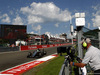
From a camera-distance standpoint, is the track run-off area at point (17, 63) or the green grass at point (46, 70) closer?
the green grass at point (46, 70)

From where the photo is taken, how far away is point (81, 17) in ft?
12.7

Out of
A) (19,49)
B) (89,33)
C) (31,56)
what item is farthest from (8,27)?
(89,33)

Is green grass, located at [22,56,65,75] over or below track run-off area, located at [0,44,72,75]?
over

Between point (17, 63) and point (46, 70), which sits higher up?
point (46, 70)

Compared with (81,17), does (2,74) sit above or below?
below

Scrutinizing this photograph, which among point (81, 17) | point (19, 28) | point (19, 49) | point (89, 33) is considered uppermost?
point (19, 28)

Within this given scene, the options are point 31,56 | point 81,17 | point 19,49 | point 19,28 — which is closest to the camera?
point 81,17

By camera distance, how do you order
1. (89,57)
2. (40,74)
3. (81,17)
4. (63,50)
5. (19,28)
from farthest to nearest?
(19,28) < (40,74) < (81,17) < (63,50) < (89,57)

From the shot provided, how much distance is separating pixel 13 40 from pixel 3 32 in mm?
4426

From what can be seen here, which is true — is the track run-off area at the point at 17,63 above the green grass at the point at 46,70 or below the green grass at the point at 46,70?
below

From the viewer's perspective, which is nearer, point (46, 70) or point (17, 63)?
point (46, 70)

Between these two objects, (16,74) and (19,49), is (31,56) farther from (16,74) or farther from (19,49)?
(19,49)

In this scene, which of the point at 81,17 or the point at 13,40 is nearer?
the point at 81,17

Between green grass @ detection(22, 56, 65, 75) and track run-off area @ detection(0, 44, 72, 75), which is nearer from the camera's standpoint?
green grass @ detection(22, 56, 65, 75)
